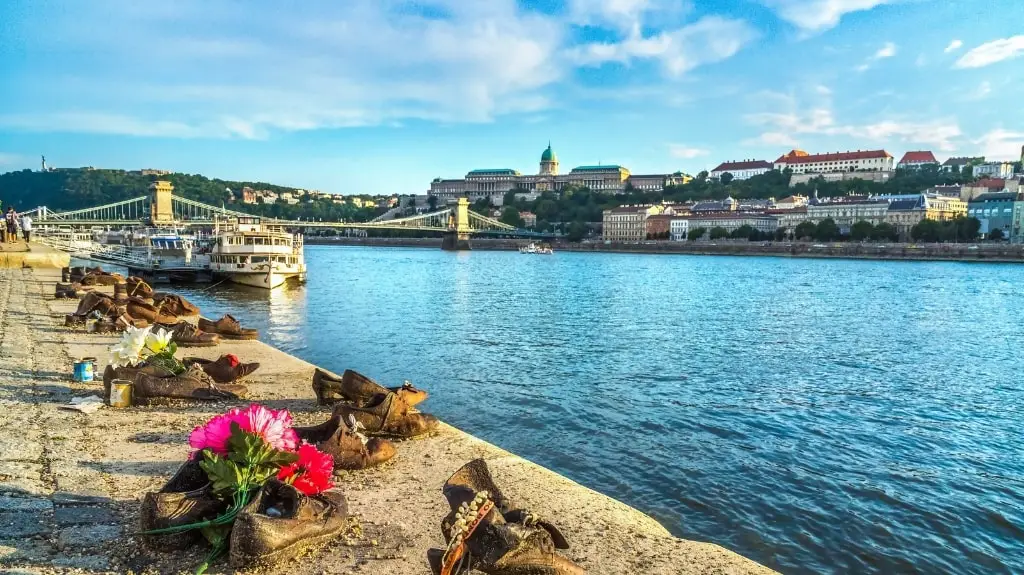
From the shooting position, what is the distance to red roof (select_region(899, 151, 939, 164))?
486ft

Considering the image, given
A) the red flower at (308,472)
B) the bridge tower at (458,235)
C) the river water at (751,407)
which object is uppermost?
the bridge tower at (458,235)

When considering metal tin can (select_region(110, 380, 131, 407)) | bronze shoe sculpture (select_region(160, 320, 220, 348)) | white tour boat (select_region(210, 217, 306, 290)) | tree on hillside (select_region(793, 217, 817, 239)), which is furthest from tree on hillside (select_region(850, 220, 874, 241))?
metal tin can (select_region(110, 380, 131, 407))

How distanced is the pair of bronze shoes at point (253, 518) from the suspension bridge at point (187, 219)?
186ft

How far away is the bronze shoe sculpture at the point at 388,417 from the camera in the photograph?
5.94 meters

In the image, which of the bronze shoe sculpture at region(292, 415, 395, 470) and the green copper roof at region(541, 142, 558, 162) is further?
the green copper roof at region(541, 142, 558, 162)

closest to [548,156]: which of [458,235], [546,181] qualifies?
[546,181]

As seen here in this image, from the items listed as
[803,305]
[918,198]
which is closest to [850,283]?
[803,305]

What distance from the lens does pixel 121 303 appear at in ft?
41.7

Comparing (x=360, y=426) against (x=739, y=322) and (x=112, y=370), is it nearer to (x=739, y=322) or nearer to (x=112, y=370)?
(x=112, y=370)

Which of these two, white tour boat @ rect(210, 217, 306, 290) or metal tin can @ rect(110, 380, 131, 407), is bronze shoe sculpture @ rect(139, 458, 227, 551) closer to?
metal tin can @ rect(110, 380, 131, 407)

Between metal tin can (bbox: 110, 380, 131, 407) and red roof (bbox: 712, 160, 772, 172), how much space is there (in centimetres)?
16948

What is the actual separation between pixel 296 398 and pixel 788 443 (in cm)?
562

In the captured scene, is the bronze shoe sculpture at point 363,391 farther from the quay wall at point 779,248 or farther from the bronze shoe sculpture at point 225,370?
the quay wall at point 779,248

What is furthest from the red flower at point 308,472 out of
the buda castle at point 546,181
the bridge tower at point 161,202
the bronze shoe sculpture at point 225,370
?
the buda castle at point 546,181
